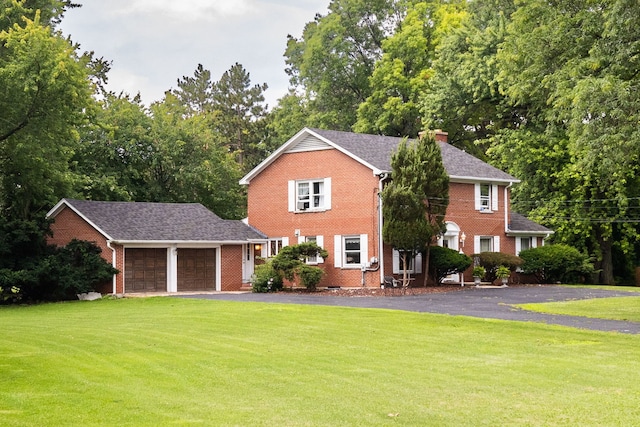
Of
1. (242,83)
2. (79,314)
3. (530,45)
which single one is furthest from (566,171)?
(242,83)

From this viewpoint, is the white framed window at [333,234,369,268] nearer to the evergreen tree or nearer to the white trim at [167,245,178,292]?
the evergreen tree

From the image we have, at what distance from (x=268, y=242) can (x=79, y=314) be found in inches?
622

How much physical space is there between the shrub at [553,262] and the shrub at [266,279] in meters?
12.9

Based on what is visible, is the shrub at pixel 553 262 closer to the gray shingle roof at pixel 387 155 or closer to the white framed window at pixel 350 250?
the gray shingle roof at pixel 387 155

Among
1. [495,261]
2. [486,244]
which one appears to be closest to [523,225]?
[486,244]

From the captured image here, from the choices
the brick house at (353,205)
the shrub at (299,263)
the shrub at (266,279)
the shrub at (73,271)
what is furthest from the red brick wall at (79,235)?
the brick house at (353,205)

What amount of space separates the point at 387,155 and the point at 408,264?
583 centimetres

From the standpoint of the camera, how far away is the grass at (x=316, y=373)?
9977mm

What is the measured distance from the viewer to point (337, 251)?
3881cm

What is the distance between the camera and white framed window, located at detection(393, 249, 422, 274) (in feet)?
124

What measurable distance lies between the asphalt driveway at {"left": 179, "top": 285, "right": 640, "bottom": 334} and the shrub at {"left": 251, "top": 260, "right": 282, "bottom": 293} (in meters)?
1.43

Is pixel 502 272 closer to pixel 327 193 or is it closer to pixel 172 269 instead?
pixel 327 193

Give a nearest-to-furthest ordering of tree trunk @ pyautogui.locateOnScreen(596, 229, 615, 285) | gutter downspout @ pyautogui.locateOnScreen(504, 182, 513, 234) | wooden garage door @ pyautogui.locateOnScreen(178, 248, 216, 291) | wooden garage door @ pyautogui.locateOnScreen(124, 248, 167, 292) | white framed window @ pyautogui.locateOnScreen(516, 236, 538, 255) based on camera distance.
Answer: wooden garage door @ pyautogui.locateOnScreen(124, 248, 167, 292), wooden garage door @ pyautogui.locateOnScreen(178, 248, 216, 291), gutter downspout @ pyautogui.locateOnScreen(504, 182, 513, 234), white framed window @ pyautogui.locateOnScreen(516, 236, 538, 255), tree trunk @ pyautogui.locateOnScreen(596, 229, 615, 285)

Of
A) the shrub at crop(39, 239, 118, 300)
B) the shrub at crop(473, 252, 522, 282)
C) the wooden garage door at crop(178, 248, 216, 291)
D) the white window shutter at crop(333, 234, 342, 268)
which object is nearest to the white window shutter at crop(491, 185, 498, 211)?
the shrub at crop(473, 252, 522, 282)
